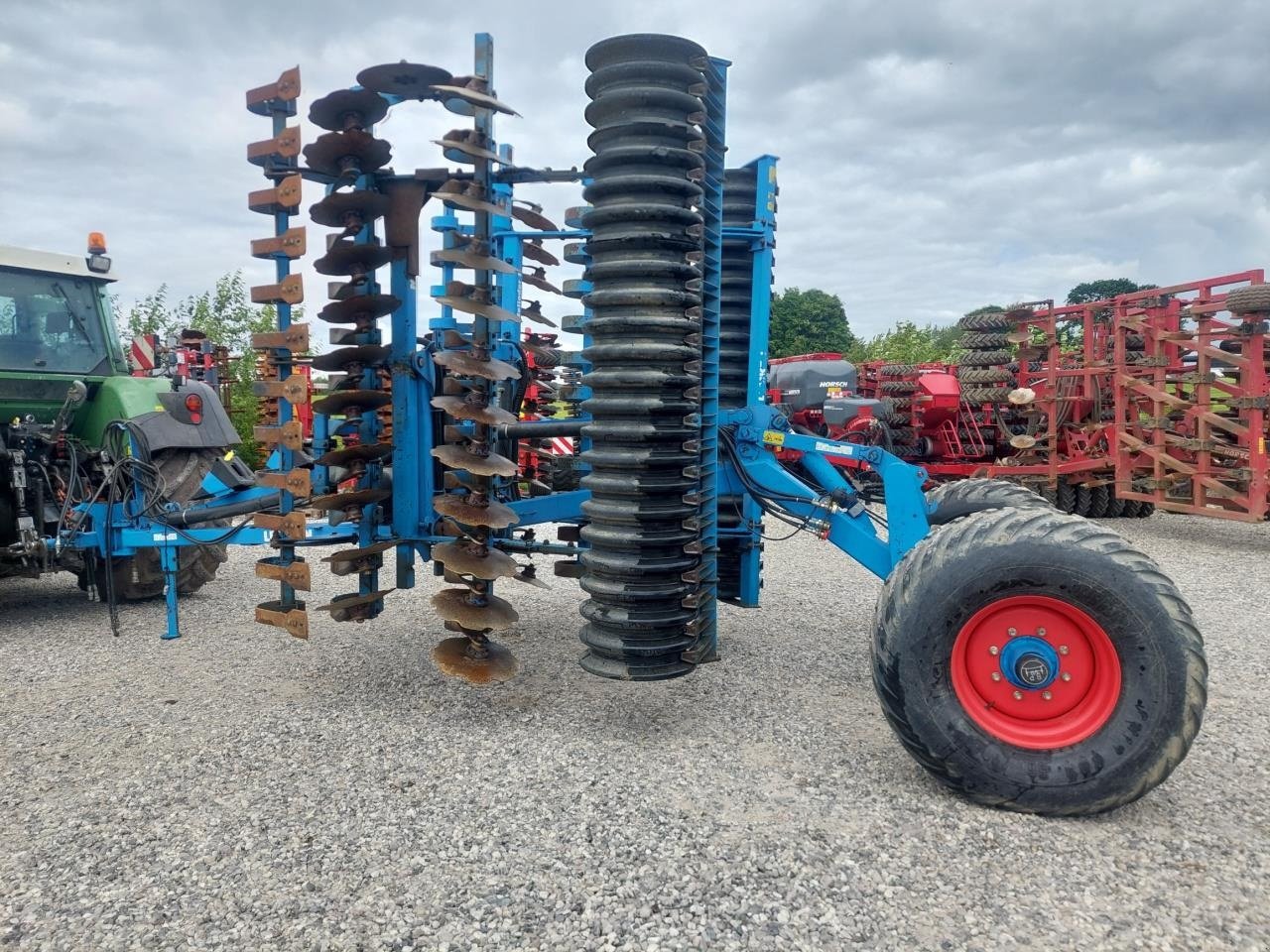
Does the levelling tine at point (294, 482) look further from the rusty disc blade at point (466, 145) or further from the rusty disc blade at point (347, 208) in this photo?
the rusty disc blade at point (466, 145)

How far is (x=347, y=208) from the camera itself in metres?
3.96

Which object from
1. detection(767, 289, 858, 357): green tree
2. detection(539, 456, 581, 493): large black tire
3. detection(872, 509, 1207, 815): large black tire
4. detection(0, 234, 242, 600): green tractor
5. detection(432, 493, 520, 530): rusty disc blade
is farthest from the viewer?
detection(767, 289, 858, 357): green tree

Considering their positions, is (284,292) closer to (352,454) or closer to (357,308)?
(357,308)

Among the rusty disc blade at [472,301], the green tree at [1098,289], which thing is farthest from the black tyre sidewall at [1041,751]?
the green tree at [1098,289]

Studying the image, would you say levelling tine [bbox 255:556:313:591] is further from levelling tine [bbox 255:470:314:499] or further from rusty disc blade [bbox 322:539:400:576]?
levelling tine [bbox 255:470:314:499]

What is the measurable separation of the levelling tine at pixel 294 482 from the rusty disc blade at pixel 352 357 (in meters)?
0.46

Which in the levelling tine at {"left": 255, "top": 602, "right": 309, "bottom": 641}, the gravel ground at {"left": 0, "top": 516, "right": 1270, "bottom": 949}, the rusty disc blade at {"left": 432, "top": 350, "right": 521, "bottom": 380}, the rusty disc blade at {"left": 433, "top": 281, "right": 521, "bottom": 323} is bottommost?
the gravel ground at {"left": 0, "top": 516, "right": 1270, "bottom": 949}

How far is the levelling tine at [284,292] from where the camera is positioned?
3.78 meters

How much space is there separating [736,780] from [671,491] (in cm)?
105

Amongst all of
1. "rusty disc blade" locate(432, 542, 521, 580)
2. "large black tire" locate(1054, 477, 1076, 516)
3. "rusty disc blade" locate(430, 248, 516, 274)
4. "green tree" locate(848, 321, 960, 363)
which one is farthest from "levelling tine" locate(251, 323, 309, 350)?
"green tree" locate(848, 321, 960, 363)

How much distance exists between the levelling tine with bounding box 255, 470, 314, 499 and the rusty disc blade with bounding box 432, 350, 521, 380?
0.83 metres

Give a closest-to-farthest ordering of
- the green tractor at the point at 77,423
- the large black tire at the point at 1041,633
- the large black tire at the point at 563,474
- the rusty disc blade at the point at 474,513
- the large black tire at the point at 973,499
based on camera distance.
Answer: the large black tire at the point at 1041,633 < the rusty disc blade at the point at 474,513 < the large black tire at the point at 973,499 < the large black tire at the point at 563,474 < the green tractor at the point at 77,423

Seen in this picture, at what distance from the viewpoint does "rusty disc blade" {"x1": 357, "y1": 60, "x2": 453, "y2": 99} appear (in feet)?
12.5

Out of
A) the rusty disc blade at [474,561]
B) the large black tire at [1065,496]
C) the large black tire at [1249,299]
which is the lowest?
the large black tire at [1065,496]
